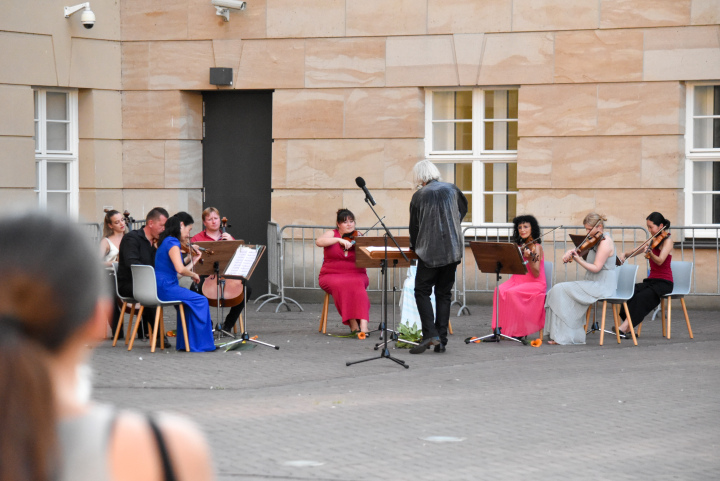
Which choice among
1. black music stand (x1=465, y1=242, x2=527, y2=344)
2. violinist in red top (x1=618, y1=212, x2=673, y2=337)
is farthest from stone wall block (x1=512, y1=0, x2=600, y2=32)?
black music stand (x1=465, y1=242, x2=527, y2=344)

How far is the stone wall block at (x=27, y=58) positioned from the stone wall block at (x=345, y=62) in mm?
3691

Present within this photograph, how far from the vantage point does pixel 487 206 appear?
14984 mm

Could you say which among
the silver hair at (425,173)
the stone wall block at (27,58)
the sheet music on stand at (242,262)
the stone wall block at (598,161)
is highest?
the stone wall block at (27,58)

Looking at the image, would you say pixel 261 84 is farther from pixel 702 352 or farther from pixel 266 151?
pixel 702 352

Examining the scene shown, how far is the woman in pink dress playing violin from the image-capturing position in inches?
433

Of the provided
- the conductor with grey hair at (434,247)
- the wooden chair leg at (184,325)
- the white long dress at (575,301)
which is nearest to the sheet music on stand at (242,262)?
the wooden chair leg at (184,325)

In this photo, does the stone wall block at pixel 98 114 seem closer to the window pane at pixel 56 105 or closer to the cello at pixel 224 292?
the window pane at pixel 56 105

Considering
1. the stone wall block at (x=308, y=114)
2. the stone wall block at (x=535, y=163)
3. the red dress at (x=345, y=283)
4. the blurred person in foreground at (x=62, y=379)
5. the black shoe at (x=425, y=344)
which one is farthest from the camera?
the stone wall block at (x=308, y=114)

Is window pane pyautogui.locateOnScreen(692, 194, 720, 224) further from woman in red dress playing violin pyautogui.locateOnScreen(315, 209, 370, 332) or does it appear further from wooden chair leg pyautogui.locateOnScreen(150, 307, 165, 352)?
wooden chair leg pyautogui.locateOnScreen(150, 307, 165, 352)

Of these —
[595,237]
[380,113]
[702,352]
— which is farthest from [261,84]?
[702,352]

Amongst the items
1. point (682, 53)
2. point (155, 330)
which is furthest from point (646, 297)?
point (155, 330)

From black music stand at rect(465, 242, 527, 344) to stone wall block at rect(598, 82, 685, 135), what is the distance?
3985 millimetres

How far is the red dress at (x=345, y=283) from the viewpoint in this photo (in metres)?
11.5

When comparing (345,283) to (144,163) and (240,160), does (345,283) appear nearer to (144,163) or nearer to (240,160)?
(240,160)
